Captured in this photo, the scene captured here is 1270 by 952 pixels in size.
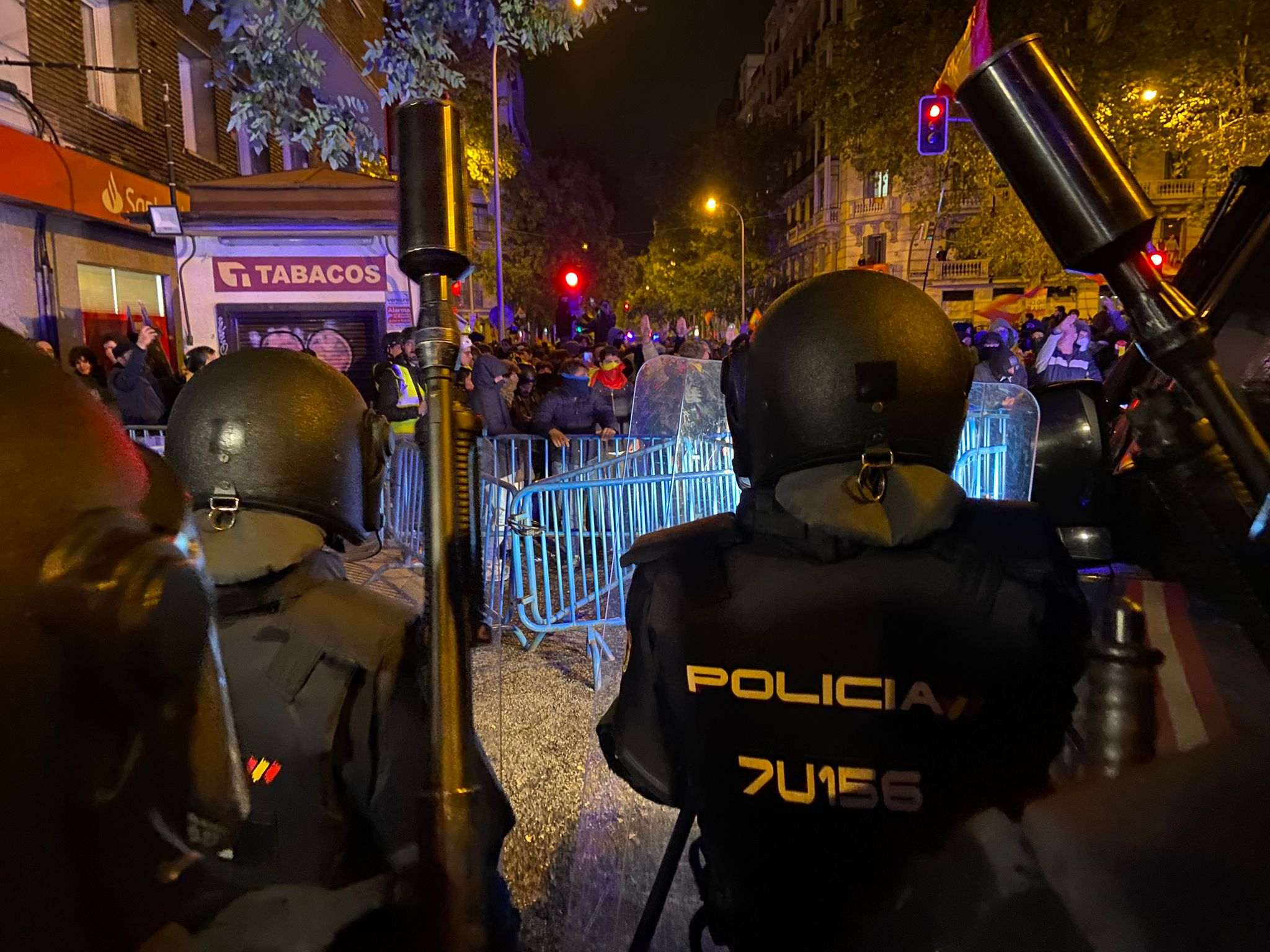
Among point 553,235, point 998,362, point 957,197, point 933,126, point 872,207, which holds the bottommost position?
point 998,362

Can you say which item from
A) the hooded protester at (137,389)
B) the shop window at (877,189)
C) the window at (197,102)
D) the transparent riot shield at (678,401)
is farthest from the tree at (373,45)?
the shop window at (877,189)

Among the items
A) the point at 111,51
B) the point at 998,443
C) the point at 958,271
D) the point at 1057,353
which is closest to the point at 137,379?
the point at 111,51

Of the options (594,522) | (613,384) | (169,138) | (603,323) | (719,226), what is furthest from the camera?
(719,226)

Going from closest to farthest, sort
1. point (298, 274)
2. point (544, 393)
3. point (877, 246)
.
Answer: point (544, 393)
point (298, 274)
point (877, 246)

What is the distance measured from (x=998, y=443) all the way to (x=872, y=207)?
44.8m

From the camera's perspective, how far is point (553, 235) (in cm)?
3725

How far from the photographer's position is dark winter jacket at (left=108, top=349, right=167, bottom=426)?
8.18 metres

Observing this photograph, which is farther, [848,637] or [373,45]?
[373,45]

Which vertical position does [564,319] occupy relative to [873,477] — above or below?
above

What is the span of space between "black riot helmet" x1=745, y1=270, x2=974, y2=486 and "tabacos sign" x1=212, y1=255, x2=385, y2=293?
1065 cm

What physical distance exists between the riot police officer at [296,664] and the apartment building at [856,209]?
17.7 meters

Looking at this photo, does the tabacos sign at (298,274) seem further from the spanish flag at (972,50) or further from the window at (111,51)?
the spanish flag at (972,50)

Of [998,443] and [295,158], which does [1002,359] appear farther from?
[295,158]

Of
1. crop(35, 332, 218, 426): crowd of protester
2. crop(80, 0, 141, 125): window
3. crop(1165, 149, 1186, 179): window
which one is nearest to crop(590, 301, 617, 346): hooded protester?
crop(80, 0, 141, 125): window
